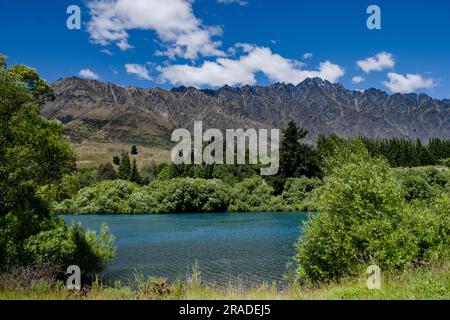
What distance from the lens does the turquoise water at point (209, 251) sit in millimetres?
37469

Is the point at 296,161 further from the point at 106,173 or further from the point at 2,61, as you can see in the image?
the point at 2,61

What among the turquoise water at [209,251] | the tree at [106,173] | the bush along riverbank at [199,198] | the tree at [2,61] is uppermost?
the tree at [2,61]

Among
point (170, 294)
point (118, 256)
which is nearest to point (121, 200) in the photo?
point (118, 256)

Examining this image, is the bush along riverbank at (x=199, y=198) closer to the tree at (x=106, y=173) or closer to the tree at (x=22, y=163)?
the tree at (x=106, y=173)

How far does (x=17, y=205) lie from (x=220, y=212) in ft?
292

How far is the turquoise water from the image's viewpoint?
37469 millimetres

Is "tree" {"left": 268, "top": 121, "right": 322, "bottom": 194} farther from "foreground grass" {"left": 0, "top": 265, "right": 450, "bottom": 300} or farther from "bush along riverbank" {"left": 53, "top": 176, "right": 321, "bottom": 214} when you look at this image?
"foreground grass" {"left": 0, "top": 265, "right": 450, "bottom": 300}

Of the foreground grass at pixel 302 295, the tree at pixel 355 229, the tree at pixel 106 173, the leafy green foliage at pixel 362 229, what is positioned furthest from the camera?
the tree at pixel 106 173

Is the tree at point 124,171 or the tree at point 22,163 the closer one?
the tree at point 22,163

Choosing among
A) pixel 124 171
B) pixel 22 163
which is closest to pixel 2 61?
pixel 22 163

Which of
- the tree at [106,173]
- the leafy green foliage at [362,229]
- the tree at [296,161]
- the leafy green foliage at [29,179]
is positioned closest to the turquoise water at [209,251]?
the leafy green foliage at [29,179]

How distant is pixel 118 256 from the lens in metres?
47.5

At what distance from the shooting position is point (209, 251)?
163 feet
